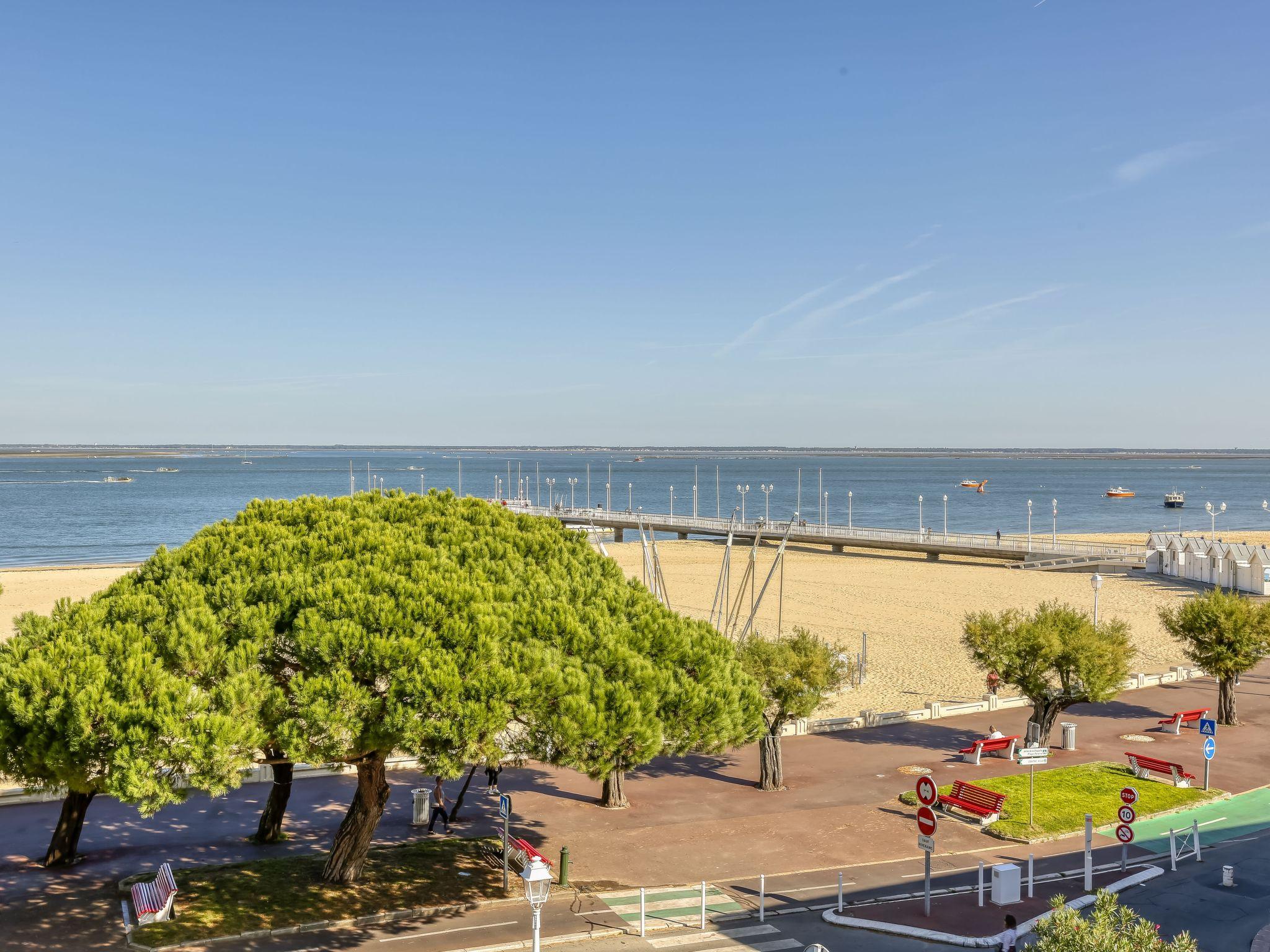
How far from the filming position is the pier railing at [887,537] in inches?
3105

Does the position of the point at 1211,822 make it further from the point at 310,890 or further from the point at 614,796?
the point at 310,890

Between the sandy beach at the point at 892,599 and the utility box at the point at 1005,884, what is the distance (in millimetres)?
15842

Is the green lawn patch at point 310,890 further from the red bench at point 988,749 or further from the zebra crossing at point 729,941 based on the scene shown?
the red bench at point 988,749

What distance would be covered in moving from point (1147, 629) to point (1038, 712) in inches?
1049

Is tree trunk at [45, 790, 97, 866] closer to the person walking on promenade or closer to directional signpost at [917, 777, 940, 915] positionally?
the person walking on promenade

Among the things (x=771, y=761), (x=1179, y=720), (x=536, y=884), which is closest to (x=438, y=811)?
(x=771, y=761)

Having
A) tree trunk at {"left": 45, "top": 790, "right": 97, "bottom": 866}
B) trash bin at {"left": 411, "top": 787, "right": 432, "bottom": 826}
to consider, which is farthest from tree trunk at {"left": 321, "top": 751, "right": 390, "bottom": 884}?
tree trunk at {"left": 45, "top": 790, "right": 97, "bottom": 866}

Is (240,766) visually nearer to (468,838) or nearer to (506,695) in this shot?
(506,695)

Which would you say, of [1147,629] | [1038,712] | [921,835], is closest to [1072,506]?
[1147,629]

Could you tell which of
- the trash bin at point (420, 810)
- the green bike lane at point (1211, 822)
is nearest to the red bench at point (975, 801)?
the green bike lane at point (1211, 822)

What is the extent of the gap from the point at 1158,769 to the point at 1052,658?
3.84 metres

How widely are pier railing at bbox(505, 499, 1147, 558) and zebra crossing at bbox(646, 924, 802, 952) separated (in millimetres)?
45838

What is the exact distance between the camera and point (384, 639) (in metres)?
14.8

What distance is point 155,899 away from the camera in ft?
53.4
